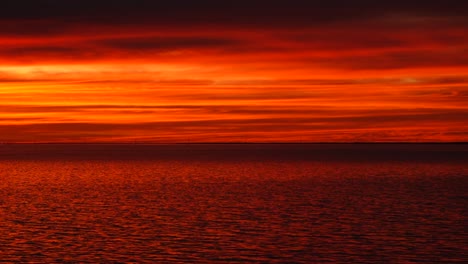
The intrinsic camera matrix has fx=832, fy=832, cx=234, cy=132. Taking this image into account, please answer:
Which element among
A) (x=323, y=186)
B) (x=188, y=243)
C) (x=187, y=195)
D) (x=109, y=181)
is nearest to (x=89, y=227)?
(x=188, y=243)

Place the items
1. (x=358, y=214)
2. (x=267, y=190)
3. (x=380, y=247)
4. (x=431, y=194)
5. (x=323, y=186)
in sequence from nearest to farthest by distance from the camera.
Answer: (x=380, y=247) → (x=358, y=214) → (x=431, y=194) → (x=267, y=190) → (x=323, y=186)

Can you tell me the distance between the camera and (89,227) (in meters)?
53.8

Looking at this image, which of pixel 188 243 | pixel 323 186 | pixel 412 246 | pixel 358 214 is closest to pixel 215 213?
pixel 358 214

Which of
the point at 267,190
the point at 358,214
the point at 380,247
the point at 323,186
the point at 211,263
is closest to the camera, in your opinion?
the point at 211,263

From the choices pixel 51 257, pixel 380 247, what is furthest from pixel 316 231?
pixel 51 257

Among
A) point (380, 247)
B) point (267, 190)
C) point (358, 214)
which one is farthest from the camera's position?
point (267, 190)

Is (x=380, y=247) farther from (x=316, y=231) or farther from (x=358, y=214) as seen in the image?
(x=358, y=214)

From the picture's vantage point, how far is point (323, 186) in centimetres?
9931

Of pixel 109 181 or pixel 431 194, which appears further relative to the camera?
pixel 109 181

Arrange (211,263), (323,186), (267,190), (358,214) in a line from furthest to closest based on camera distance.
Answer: (323,186), (267,190), (358,214), (211,263)

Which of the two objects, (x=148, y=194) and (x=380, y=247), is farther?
(x=148, y=194)

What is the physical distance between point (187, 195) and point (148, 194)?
4468 mm

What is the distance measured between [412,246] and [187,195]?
139 ft

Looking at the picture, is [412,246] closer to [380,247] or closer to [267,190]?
[380,247]
